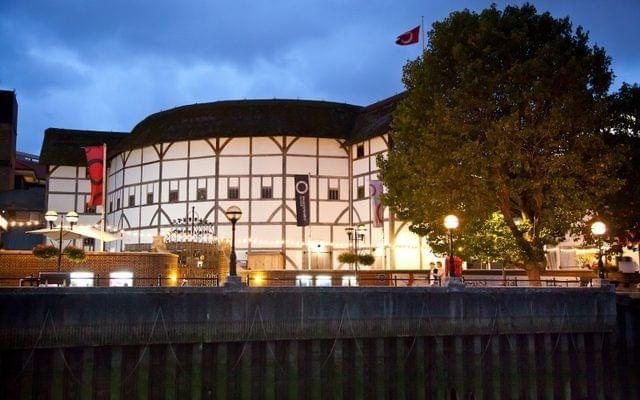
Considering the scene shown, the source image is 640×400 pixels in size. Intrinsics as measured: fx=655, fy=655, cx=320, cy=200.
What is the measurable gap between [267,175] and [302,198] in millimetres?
3509

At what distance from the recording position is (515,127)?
27984 millimetres

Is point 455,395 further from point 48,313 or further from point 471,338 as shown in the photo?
point 48,313

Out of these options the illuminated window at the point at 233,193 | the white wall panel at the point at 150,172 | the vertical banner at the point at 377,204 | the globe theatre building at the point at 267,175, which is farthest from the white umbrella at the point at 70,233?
the vertical banner at the point at 377,204

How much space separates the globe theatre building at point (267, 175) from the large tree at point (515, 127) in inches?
638

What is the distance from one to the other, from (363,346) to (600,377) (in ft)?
31.7

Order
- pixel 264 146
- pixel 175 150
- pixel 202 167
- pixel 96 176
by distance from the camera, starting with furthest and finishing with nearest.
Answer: pixel 96 176 → pixel 175 150 → pixel 202 167 → pixel 264 146

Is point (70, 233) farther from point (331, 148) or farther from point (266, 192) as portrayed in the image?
point (331, 148)

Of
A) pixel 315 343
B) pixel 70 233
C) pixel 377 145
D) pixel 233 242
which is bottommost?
pixel 315 343

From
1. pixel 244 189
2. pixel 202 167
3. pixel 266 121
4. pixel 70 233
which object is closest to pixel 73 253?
pixel 70 233

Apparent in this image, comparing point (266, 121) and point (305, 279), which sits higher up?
point (266, 121)

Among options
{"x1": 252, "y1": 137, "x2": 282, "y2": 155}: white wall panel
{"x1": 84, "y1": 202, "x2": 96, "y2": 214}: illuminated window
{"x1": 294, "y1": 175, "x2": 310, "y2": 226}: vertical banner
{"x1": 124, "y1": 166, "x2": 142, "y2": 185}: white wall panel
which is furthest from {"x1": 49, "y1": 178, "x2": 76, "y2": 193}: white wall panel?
{"x1": 294, "y1": 175, "x2": 310, "y2": 226}: vertical banner

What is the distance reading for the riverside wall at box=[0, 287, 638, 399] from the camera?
64.3 ft

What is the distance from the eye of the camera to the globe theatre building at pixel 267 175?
162ft

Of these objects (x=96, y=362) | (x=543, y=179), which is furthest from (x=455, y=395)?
(x=96, y=362)
